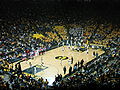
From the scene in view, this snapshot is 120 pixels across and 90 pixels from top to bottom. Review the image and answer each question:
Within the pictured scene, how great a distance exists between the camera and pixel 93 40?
66.5ft

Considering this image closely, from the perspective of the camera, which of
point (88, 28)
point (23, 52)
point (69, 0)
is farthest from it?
point (88, 28)

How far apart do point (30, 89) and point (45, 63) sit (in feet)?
22.0

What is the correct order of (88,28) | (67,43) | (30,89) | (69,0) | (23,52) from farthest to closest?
(88,28) → (67,43) → (23,52) → (69,0) → (30,89)

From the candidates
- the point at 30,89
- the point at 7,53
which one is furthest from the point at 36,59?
the point at 30,89

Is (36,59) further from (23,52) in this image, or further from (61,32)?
(61,32)

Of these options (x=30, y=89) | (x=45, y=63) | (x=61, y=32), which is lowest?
(x=30, y=89)

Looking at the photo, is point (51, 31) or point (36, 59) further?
point (51, 31)

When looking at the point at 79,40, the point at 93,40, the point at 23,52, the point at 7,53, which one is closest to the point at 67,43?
the point at 79,40

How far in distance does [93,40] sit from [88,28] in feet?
7.80

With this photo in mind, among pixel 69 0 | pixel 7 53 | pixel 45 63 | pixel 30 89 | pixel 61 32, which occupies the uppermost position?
pixel 61 32

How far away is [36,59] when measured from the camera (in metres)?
13.9

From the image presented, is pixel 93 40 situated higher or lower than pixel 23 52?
higher

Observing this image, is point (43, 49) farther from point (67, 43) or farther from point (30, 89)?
point (30, 89)

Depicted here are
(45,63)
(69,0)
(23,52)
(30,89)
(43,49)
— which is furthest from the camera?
(43,49)
